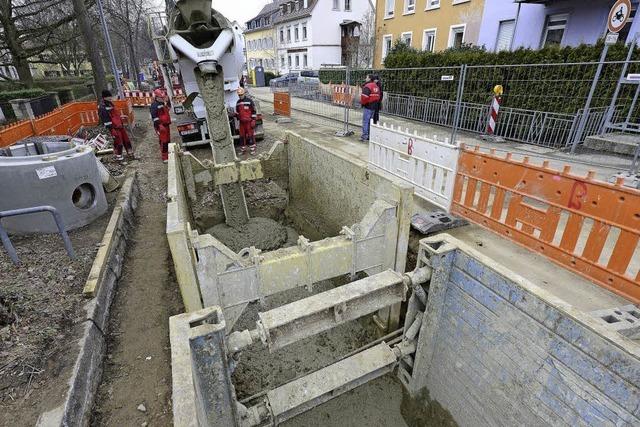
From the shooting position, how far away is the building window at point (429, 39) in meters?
18.9

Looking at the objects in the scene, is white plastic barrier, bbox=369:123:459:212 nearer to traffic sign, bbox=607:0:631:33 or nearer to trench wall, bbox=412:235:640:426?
trench wall, bbox=412:235:640:426

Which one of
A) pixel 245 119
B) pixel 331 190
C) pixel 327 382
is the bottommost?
pixel 327 382

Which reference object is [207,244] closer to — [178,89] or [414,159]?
[414,159]

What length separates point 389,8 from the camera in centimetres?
2181

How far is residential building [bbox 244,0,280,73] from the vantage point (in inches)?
1708

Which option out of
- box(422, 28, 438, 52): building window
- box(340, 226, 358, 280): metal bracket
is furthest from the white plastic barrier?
box(422, 28, 438, 52): building window

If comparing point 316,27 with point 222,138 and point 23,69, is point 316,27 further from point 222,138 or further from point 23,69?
point 222,138

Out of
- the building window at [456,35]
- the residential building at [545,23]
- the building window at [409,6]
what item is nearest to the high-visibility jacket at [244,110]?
the residential building at [545,23]

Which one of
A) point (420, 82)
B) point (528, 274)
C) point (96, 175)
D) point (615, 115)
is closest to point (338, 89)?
point (420, 82)

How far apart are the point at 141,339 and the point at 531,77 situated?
1084 cm

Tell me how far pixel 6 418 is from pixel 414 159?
5.52 metres

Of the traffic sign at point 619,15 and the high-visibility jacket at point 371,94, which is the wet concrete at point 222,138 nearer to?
the high-visibility jacket at point 371,94

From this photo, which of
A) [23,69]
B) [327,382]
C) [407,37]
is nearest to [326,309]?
[327,382]

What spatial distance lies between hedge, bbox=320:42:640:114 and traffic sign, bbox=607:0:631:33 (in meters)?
1.32
